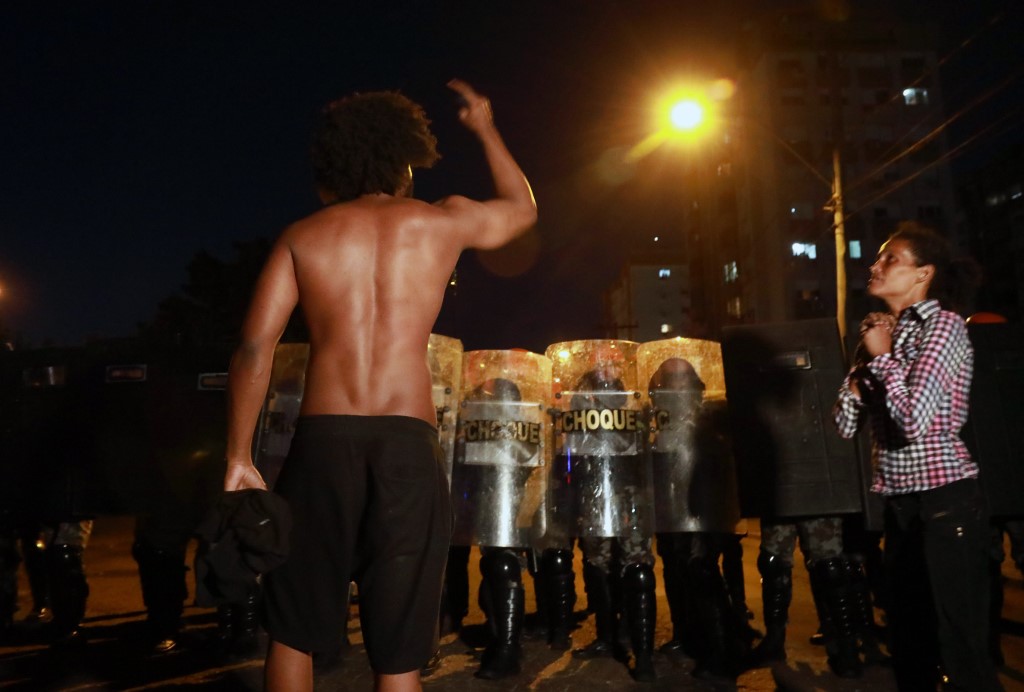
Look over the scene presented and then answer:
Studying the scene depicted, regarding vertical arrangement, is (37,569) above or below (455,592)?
above

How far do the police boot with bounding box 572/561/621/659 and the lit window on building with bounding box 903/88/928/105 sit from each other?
183ft

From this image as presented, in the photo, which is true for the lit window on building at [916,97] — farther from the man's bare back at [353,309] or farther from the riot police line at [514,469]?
the man's bare back at [353,309]

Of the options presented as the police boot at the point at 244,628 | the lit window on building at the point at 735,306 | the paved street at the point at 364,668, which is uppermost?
the lit window on building at the point at 735,306

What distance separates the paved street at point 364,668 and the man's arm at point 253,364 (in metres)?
2.60

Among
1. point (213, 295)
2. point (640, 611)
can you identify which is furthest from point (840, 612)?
point (213, 295)

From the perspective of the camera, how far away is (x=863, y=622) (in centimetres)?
469

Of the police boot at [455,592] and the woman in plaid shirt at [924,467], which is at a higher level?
the woman in plaid shirt at [924,467]

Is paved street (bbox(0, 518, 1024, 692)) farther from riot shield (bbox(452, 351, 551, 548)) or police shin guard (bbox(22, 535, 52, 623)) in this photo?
riot shield (bbox(452, 351, 551, 548))

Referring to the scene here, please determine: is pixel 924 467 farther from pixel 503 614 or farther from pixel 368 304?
pixel 503 614

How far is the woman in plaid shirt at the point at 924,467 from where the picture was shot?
2.76 metres

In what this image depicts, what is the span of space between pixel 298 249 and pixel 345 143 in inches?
17.4

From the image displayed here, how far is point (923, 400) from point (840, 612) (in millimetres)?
2237

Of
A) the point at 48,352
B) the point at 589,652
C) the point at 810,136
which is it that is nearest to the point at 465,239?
the point at 589,652

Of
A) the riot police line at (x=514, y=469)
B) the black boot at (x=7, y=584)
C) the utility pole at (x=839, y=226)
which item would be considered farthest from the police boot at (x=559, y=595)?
the utility pole at (x=839, y=226)
